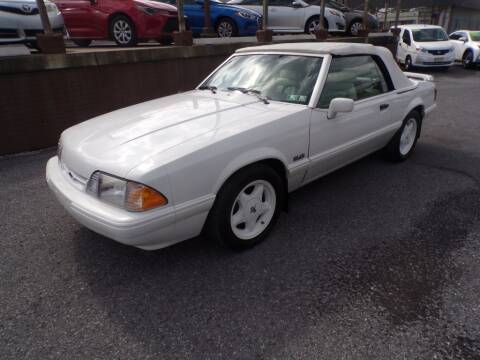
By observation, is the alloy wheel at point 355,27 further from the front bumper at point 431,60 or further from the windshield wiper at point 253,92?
the windshield wiper at point 253,92

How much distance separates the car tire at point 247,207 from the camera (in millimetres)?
2400

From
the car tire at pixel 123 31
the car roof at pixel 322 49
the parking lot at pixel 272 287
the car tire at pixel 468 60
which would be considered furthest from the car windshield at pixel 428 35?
the parking lot at pixel 272 287

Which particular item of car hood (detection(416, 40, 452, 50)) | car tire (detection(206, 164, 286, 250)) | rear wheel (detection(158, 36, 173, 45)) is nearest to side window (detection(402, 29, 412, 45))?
car hood (detection(416, 40, 452, 50))

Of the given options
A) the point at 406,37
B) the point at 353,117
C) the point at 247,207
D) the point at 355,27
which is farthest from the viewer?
the point at 406,37

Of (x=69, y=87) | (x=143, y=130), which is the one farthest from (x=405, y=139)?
(x=69, y=87)

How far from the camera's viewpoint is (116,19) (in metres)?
7.03

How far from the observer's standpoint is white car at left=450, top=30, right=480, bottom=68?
14.1 metres

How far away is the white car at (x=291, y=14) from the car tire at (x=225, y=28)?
1.34m

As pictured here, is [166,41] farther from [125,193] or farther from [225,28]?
[125,193]

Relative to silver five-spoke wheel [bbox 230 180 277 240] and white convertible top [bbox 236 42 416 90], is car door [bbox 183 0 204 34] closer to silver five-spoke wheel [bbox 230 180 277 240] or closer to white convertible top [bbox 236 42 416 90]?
white convertible top [bbox 236 42 416 90]

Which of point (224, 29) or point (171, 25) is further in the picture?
point (224, 29)

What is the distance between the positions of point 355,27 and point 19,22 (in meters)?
10.7

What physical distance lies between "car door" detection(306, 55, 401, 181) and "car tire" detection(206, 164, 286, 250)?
1.63 feet

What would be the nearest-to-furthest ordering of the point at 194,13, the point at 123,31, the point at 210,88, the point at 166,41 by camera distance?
1. the point at 210,88
2. the point at 123,31
3. the point at 166,41
4. the point at 194,13
